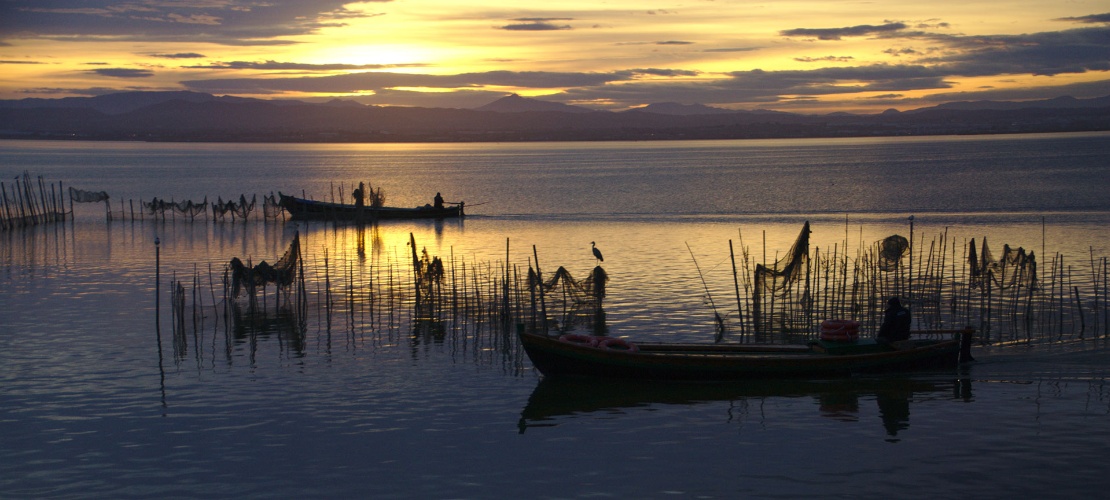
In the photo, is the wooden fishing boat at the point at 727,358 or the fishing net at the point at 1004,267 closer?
the wooden fishing boat at the point at 727,358

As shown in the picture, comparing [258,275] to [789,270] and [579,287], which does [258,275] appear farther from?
A: [789,270]

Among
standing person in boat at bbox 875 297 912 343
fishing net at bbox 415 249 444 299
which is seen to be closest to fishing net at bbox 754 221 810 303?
standing person in boat at bbox 875 297 912 343

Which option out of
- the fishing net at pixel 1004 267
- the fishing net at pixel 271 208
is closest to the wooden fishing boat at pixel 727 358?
A: the fishing net at pixel 1004 267

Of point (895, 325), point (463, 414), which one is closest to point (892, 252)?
point (895, 325)

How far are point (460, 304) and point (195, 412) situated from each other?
8642 mm

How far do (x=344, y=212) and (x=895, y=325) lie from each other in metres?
33.1

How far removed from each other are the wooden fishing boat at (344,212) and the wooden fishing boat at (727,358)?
29007 millimetres

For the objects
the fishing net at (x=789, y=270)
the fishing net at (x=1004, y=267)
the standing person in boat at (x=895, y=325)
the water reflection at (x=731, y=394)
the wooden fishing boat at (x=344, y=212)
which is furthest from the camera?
the wooden fishing boat at (x=344, y=212)

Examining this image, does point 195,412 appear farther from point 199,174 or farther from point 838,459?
point 199,174

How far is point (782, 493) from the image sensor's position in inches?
446

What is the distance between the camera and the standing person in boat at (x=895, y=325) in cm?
1647

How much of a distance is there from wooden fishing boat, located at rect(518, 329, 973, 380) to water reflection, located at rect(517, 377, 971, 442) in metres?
0.15

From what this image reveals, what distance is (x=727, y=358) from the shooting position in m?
15.7

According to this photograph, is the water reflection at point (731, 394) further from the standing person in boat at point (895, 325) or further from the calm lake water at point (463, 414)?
the standing person in boat at point (895, 325)
